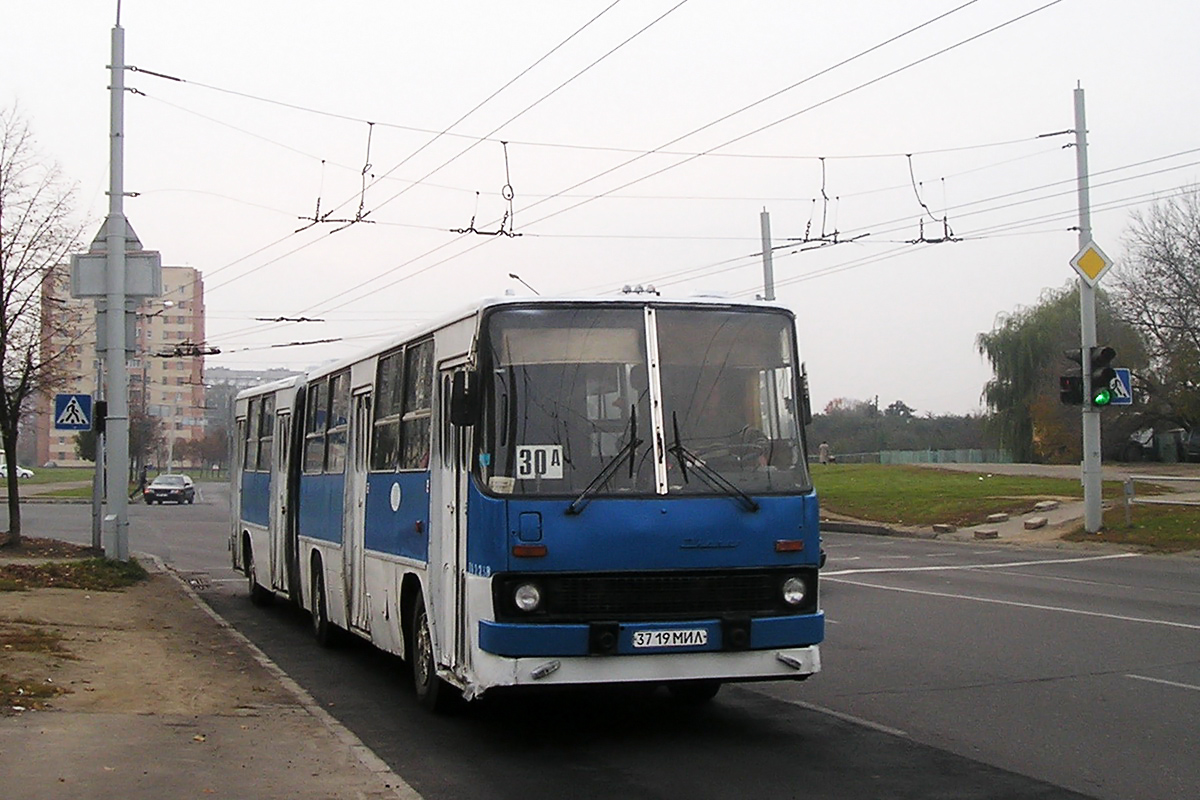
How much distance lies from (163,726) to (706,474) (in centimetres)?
381

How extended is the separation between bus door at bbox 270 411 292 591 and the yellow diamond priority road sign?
16.8m

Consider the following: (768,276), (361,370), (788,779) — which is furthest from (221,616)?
(768,276)

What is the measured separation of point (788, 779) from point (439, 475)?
336 centimetres

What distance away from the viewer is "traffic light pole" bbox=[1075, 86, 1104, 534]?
90.7ft

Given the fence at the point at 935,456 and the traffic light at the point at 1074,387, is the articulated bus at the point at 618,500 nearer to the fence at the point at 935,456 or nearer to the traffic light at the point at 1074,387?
the traffic light at the point at 1074,387

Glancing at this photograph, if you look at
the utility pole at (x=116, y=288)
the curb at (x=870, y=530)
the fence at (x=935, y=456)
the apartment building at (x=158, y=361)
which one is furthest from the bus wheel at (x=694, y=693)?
the fence at (x=935, y=456)

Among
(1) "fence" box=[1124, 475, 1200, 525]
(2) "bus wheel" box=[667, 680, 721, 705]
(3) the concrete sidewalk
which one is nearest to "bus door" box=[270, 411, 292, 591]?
(3) the concrete sidewalk

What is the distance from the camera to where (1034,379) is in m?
67.9

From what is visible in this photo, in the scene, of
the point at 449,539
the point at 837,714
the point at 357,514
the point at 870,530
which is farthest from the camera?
the point at 870,530

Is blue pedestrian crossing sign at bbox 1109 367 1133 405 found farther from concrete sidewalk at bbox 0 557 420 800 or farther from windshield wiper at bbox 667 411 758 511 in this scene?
windshield wiper at bbox 667 411 758 511

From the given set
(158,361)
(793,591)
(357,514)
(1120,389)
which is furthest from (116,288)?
(158,361)

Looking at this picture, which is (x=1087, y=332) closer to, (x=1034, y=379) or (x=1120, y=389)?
(x=1120, y=389)

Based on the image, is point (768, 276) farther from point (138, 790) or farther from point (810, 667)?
point (138, 790)

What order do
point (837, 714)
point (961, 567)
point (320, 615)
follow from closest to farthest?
point (837, 714) → point (320, 615) → point (961, 567)
